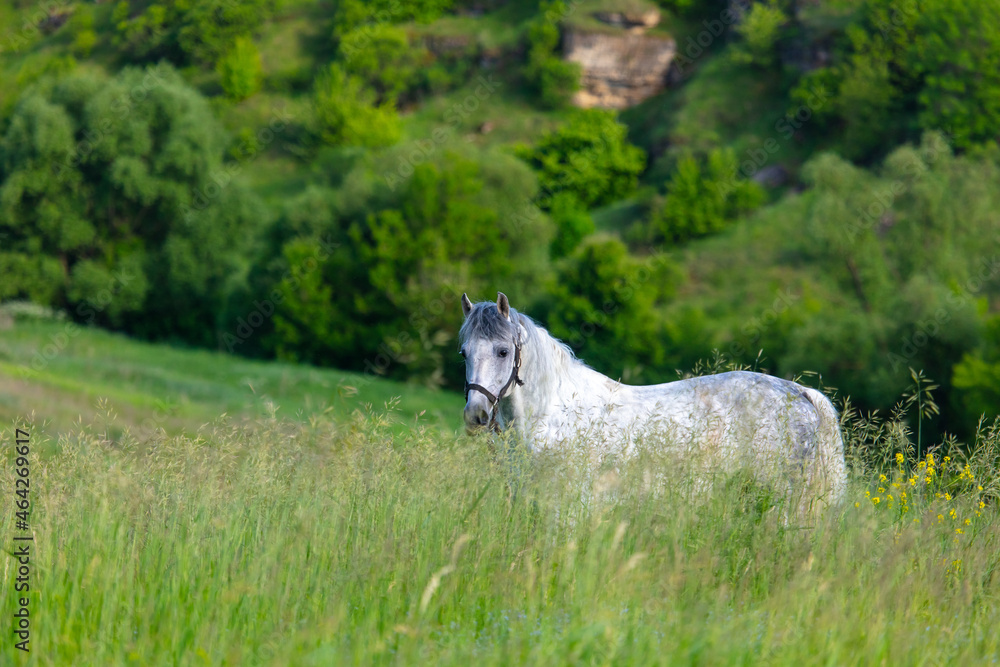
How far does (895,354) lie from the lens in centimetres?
2962

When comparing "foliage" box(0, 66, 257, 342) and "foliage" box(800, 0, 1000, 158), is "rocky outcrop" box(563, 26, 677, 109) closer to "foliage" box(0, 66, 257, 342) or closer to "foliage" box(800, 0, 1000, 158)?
"foliage" box(800, 0, 1000, 158)

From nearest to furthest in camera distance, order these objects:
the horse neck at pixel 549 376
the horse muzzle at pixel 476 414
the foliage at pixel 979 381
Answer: the horse muzzle at pixel 476 414 → the horse neck at pixel 549 376 → the foliage at pixel 979 381

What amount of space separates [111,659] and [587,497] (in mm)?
2383

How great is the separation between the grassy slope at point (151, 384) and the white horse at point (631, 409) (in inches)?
306

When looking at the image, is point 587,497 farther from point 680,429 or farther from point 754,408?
point 754,408

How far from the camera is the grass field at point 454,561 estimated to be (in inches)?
128

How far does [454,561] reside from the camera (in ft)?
11.8

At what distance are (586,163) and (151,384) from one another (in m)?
54.0

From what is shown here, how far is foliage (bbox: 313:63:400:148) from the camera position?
81.2 meters

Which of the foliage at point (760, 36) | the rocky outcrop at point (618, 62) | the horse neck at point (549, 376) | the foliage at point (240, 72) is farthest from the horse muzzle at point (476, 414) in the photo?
the foliage at point (240, 72)

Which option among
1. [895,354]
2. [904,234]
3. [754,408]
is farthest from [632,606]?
[904,234]

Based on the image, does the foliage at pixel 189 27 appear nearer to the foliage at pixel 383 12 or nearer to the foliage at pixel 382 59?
the foliage at pixel 383 12

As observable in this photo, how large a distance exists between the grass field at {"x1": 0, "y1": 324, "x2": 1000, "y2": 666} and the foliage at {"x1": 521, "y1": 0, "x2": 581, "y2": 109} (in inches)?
3453

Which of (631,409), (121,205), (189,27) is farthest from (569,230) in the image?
(631,409)
